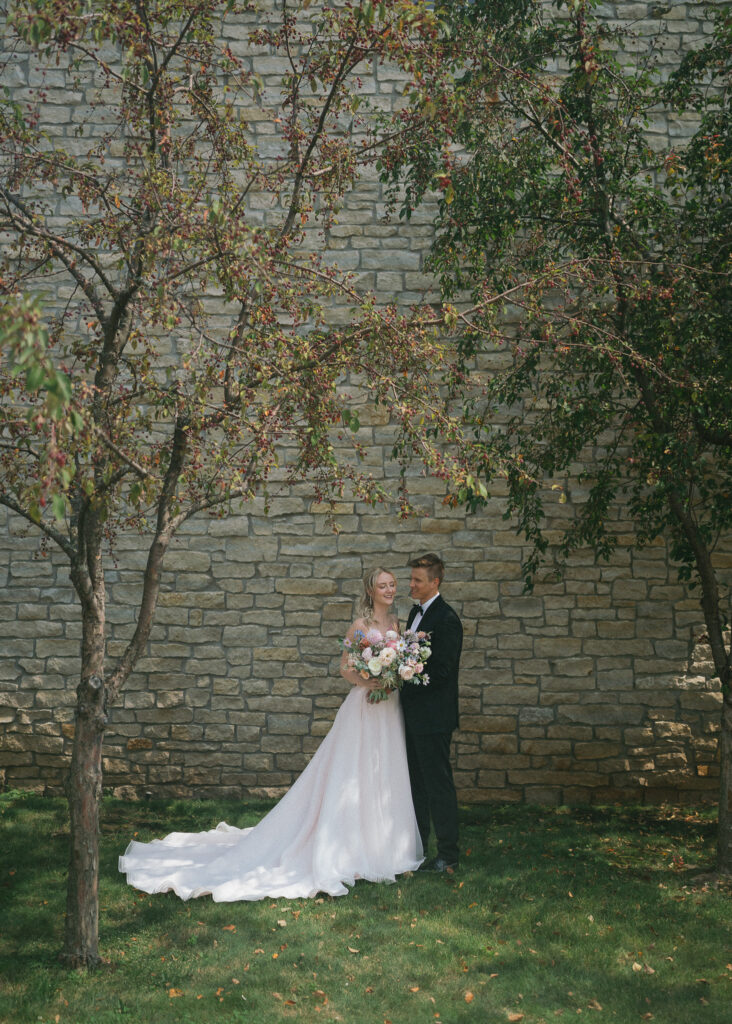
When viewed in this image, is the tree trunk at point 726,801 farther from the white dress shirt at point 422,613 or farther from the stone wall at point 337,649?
the white dress shirt at point 422,613

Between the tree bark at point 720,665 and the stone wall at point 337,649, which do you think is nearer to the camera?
the tree bark at point 720,665

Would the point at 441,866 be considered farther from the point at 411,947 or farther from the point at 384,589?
the point at 384,589

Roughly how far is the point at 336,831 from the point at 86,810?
65.1 inches

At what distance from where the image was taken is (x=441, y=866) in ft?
17.7

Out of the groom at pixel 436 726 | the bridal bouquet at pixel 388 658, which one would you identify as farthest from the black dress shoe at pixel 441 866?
the bridal bouquet at pixel 388 658

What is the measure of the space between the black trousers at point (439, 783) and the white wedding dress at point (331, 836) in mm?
113

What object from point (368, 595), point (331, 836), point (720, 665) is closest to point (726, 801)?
point (720, 665)

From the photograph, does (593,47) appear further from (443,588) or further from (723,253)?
(443,588)

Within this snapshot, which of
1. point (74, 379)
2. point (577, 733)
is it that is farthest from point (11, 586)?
point (577, 733)

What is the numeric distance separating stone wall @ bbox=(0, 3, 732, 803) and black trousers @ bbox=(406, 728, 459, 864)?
1.52 metres

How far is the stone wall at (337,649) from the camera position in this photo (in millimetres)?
6992

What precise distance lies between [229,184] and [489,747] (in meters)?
4.60

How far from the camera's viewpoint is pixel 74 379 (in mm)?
3855

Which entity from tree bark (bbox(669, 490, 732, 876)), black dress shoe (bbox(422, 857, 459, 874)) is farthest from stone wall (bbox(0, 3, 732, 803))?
black dress shoe (bbox(422, 857, 459, 874))
